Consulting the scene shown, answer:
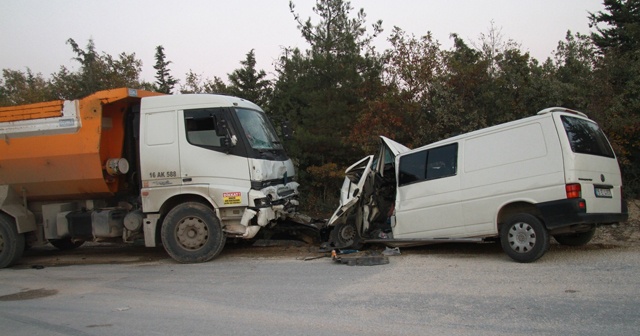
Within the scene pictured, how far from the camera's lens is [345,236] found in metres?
9.17

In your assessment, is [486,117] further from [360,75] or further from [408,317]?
[408,317]

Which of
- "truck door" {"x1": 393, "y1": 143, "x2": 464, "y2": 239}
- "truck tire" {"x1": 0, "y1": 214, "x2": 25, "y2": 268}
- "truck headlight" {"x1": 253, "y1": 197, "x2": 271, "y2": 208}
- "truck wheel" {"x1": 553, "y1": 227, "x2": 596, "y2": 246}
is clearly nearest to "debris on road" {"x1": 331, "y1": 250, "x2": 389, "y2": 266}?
"truck door" {"x1": 393, "y1": 143, "x2": 464, "y2": 239}

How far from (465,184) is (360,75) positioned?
725cm

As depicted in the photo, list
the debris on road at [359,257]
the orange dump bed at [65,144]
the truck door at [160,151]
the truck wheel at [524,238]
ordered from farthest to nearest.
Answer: the orange dump bed at [65,144]
the truck door at [160,151]
the debris on road at [359,257]
the truck wheel at [524,238]

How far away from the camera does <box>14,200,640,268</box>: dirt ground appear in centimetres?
870

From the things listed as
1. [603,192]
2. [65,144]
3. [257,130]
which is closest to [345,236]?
[257,130]

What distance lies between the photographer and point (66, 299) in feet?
21.7

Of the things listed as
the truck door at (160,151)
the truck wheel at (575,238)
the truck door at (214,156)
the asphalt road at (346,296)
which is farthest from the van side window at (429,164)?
the truck door at (160,151)

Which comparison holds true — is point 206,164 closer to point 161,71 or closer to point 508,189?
point 508,189

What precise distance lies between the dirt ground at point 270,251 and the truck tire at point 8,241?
1.39ft

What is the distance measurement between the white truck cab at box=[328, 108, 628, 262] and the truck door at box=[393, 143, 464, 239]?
2 centimetres

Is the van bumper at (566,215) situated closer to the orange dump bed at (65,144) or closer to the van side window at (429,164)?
the van side window at (429,164)

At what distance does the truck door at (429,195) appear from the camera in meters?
7.87

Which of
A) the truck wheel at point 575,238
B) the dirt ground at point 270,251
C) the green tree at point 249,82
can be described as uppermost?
the green tree at point 249,82
